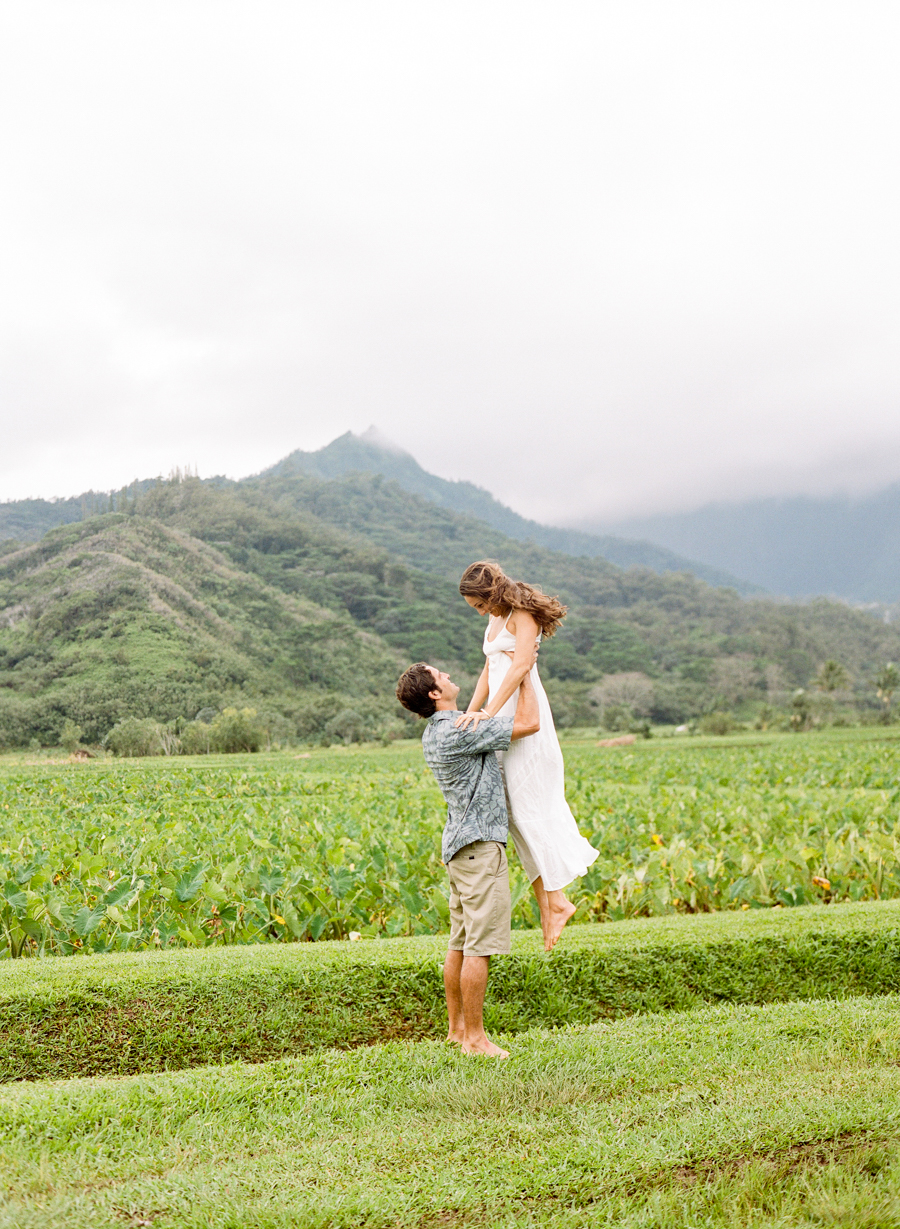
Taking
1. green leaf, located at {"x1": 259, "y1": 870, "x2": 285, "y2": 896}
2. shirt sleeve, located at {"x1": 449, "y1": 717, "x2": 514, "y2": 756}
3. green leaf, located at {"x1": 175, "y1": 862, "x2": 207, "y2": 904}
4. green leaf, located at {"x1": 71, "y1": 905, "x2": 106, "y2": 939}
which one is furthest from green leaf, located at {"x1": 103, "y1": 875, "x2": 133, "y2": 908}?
→ shirt sleeve, located at {"x1": 449, "y1": 717, "x2": 514, "y2": 756}

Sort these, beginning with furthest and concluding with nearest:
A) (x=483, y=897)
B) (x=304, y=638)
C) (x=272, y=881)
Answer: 1. (x=304, y=638)
2. (x=272, y=881)
3. (x=483, y=897)

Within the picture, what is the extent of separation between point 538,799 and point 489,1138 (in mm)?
1346

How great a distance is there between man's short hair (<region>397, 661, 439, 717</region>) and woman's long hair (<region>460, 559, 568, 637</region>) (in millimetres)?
404

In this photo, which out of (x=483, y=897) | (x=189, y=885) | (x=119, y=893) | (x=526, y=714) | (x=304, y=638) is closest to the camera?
(x=483, y=897)

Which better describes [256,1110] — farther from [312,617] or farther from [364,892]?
[312,617]

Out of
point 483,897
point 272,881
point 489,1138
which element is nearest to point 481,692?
point 483,897

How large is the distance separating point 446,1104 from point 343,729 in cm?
3647

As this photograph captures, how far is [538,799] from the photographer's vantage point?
12.4 feet

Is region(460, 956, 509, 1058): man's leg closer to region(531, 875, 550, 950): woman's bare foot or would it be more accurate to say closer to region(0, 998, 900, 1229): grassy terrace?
region(0, 998, 900, 1229): grassy terrace

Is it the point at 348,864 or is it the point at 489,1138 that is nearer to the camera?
the point at 489,1138

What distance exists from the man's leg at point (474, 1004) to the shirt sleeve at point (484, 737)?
2.87 feet

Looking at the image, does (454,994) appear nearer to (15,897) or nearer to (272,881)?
(272,881)

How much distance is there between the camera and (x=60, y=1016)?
4160mm

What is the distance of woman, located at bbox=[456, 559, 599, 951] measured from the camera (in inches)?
146
